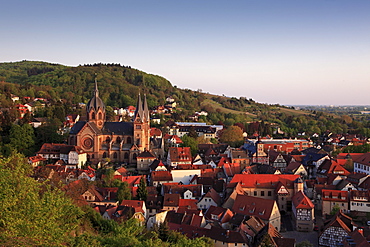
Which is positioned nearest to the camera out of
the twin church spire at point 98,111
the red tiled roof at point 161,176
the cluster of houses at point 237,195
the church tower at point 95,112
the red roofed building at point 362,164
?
the cluster of houses at point 237,195

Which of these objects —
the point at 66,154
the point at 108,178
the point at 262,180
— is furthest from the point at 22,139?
the point at 262,180

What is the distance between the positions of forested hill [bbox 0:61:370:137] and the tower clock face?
2550cm

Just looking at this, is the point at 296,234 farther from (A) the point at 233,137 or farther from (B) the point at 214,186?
(A) the point at 233,137

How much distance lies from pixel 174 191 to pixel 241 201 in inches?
323

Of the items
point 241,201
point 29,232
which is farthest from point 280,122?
point 29,232

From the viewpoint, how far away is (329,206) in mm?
38562

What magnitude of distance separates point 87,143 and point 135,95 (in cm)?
6210

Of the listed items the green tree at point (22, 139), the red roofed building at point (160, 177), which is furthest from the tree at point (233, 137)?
the green tree at point (22, 139)

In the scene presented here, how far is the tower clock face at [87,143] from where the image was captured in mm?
57031

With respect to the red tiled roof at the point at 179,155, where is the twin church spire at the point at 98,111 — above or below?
above

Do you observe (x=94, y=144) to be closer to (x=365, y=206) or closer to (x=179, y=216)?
(x=179, y=216)

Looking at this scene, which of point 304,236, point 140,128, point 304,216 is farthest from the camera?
point 140,128

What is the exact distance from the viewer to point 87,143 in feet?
187

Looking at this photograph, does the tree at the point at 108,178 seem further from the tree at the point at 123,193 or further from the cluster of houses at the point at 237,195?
the tree at the point at 123,193
